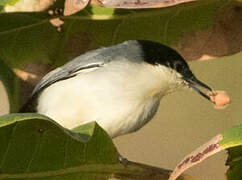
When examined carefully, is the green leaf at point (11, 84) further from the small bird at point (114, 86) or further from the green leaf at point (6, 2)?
the small bird at point (114, 86)

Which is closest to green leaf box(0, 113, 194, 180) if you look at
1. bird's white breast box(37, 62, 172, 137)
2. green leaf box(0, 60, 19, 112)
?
green leaf box(0, 60, 19, 112)

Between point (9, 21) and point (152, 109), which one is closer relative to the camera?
point (9, 21)

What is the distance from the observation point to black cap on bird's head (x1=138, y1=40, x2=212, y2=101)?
2.38 meters

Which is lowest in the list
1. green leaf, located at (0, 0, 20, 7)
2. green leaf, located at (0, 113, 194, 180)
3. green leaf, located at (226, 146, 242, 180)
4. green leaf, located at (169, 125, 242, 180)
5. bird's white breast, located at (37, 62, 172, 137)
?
bird's white breast, located at (37, 62, 172, 137)

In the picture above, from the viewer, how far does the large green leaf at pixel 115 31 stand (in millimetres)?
1578

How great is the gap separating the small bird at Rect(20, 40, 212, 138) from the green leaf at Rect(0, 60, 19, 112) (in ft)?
1.65

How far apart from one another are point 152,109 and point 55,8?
85cm

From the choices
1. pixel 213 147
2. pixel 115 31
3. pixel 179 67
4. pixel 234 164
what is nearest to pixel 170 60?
pixel 179 67

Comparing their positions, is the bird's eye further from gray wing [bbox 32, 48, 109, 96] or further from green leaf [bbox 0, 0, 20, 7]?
green leaf [bbox 0, 0, 20, 7]

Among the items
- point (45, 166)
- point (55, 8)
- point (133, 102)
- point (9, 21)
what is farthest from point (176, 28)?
point (133, 102)

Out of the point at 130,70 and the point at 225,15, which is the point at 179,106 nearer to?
the point at 130,70

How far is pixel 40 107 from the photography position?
94.1 inches

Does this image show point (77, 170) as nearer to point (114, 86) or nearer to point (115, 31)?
point (115, 31)

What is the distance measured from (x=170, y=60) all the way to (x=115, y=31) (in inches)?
29.7
